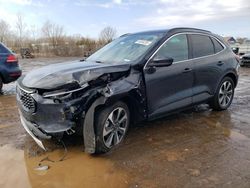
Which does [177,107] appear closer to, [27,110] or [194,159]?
[194,159]

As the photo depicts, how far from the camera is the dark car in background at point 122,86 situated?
3574mm

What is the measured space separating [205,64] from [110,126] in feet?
8.08

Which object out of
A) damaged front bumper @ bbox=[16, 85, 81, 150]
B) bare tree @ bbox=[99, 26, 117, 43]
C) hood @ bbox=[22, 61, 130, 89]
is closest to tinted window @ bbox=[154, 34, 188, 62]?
hood @ bbox=[22, 61, 130, 89]

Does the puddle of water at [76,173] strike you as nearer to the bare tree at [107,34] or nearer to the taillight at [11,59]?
the taillight at [11,59]

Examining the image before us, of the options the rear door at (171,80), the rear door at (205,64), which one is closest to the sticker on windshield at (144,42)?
the rear door at (171,80)

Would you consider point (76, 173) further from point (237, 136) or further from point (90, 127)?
point (237, 136)

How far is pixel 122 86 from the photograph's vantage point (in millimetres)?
3920

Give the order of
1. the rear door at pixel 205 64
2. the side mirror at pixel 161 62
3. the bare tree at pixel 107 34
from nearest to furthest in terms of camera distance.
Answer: the side mirror at pixel 161 62
the rear door at pixel 205 64
the bare tree at pixel 107 34

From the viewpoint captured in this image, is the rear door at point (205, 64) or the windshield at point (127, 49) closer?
the windshield at point (127, 49)

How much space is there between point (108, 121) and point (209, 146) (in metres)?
1.64

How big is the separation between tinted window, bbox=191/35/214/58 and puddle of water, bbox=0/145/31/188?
342cm

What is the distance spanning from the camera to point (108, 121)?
3.83 meters

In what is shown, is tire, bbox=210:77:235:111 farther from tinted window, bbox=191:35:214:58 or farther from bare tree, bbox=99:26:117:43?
bare tree, bbox=99:26:117:43

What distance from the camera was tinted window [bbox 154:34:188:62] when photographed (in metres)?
4.56
